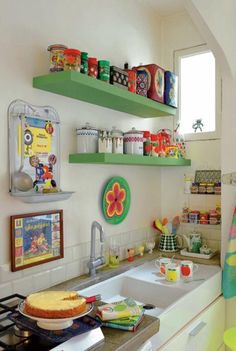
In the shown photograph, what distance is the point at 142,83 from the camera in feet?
6.84

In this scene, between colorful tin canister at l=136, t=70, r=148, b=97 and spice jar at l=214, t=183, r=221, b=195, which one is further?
spice jar at l=214, t=183, r=221, b=195

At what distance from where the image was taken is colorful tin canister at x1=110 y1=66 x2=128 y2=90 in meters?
1.86

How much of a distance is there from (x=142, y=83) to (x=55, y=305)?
1.42m

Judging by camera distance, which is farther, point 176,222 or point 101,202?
point 176,222

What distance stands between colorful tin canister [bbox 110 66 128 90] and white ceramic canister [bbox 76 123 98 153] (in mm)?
290

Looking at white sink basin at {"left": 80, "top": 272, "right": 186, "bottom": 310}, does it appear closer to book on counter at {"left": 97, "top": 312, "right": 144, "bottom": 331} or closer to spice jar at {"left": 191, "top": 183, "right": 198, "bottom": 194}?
book on counter at {"left": 97, "top": 312, "right": 144, "bottom": 331}

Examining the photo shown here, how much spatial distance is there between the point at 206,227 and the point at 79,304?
5.12 feet

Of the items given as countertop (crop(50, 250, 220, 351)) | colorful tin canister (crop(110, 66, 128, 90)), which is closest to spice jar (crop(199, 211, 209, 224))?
countertop (crop(50, 250, 220, 351))

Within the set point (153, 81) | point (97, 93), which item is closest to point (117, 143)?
point (97, 93)

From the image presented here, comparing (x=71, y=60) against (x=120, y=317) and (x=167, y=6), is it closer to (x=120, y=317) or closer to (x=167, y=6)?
(x=120, y=317)

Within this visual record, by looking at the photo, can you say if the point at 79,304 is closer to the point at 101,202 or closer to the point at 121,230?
the point at 101,202

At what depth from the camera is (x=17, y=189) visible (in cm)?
150

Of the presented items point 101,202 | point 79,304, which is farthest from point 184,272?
point 79,304

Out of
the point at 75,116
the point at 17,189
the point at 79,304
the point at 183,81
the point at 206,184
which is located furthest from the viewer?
the point at 183,81
